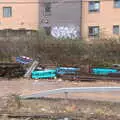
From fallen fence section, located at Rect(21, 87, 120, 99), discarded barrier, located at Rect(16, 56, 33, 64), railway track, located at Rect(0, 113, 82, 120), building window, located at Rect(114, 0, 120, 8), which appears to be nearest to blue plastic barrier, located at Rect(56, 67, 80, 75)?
discarded barrier, located at Rect(16, 56, 33, 64)

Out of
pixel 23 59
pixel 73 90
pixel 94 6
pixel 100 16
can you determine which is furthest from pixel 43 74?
pixel 94 6

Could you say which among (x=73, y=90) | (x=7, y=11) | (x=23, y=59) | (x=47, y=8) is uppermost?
(x=47, y=8)

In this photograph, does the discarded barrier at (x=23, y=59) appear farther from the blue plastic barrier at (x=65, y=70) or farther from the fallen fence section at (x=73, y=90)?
the fallen fence section at (x=73, y=90)

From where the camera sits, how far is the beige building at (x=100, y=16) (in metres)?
41.3

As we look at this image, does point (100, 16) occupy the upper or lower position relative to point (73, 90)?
upper

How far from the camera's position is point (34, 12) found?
44.1 m

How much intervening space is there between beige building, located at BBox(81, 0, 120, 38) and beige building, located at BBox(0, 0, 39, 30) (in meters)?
6.45

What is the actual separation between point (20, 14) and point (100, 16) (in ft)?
35.1

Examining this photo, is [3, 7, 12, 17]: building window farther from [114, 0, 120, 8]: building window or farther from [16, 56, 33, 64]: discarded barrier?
[16, 56, 33, 64]: discarded barrier

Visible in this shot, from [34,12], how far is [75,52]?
19763mm

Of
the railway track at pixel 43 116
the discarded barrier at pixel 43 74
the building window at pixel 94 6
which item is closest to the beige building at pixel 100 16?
the building window at pixel 94 6

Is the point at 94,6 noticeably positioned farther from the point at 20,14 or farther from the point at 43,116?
the point at 43,116

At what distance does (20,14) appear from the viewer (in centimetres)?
4450

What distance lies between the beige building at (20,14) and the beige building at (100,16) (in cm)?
645
